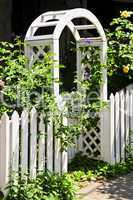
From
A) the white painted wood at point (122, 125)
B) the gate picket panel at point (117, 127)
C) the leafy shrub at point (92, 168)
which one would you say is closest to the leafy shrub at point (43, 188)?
the leafy shrub at point (92, 168)

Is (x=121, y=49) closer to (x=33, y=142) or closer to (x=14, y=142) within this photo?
(x=33, y=142)

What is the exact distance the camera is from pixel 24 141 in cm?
582

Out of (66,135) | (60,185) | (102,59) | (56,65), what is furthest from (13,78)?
(102,59)

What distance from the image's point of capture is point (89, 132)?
25.5 feet

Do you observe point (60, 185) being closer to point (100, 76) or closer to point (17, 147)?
point (17, 147)

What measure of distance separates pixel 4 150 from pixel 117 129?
2636 millimetres

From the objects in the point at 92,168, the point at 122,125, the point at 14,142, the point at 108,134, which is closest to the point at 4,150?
the point at 14,142

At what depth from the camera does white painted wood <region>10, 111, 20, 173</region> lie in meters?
5.66

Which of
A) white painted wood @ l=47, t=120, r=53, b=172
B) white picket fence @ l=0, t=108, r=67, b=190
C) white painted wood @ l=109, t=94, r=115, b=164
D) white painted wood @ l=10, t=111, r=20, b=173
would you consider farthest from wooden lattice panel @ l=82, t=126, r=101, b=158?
white painted wood @ l=10, t=111, r=20, b=173

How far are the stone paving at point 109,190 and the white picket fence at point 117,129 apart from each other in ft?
2.09

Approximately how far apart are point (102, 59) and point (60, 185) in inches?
98.8

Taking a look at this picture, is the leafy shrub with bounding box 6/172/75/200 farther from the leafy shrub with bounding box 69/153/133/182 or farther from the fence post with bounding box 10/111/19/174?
the leafy shrub with bounding box 69/153/133/182

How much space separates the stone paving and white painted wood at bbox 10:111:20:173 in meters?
1.03

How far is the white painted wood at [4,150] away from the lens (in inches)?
219
